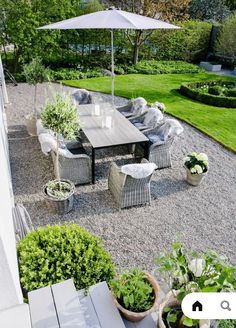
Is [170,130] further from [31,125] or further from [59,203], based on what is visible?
[31,125]

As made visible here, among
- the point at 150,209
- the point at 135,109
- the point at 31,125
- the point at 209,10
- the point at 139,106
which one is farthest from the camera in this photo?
the point at 209,10

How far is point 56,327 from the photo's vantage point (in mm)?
2328

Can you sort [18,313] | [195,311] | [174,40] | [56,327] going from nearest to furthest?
1. [18,313]
2. [195,311]
3. [56,327]
4. [174,40]

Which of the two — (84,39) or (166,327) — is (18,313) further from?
(84,39)

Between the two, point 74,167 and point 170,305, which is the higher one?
point 170,305

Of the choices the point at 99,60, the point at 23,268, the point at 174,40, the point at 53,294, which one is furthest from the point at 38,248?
the point at 174,40

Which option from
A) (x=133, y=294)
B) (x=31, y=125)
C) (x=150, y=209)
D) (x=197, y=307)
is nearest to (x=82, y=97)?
(x=31, y=125)

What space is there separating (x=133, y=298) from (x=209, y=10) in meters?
26.8

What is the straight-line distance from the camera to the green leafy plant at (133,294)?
103 inches

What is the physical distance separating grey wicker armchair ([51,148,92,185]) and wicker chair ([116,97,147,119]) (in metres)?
2.66

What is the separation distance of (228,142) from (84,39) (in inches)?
416

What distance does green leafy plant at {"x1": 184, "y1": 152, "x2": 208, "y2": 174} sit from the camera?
239 inches

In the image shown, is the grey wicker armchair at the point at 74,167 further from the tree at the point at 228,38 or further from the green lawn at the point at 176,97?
the tree at the point at 228,38

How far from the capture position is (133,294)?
104 inches
